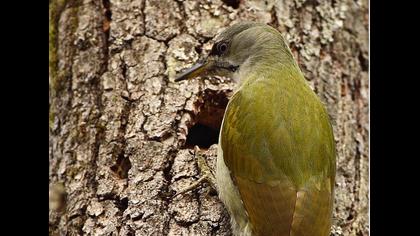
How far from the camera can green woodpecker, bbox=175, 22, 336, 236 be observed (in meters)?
4.12

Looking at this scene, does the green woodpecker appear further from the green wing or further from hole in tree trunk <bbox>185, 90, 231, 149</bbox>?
hole in tree trunk <bbox>185, 90, 231, 149</bbox>

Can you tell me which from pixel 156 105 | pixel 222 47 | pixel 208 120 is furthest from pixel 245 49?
pixel 156 105

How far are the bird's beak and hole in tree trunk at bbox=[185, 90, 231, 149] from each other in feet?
0.46

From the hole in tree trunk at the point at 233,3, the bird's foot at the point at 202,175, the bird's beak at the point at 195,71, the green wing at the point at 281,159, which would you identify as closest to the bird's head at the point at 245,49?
the bird's beak at the point at 195,71

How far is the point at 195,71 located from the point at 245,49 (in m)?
0.45

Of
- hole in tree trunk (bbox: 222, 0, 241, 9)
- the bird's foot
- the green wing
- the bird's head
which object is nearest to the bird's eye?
the bird's head

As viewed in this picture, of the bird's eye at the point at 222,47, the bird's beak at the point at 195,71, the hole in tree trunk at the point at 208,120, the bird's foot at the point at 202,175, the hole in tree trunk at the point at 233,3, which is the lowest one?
the bird's foot at the point at 202,175

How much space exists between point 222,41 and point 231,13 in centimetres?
31

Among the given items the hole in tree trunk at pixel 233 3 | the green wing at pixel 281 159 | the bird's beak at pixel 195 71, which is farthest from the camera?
the hole in tree trunk at pixel 233 3

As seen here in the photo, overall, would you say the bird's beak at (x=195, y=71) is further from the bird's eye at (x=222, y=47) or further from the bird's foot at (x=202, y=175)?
the bird's foot at (x=202, y=175)

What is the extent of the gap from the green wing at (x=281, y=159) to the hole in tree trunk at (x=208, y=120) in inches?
13.4

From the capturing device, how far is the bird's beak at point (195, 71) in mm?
4742

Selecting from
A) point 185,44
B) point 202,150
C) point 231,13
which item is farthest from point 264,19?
point 202,150

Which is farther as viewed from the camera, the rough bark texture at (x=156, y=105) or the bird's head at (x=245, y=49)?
the bird's head at (x=245, y=49)
